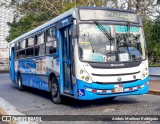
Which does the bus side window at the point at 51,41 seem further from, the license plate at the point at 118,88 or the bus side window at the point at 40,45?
the license plate at the point at 118,88

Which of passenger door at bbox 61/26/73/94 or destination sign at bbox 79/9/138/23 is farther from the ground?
destination sign at bbox 79/9/138/23

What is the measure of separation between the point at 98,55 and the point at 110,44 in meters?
0.53

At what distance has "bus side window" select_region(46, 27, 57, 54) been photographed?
1045 centimetres

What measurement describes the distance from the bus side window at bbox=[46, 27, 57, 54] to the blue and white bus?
0.11ft

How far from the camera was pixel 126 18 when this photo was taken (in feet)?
31.2

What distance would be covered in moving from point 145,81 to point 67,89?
237 cm

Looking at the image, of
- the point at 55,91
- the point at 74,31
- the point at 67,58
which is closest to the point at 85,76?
the point at 67,58

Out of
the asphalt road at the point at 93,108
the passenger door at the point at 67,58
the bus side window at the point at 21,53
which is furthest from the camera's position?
the bus side window at the point at 21,53

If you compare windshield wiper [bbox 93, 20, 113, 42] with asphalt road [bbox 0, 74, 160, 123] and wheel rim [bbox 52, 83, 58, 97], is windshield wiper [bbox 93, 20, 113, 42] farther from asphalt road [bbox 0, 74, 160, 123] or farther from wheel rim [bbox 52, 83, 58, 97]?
wheel rim [bbox 52, 83, 58, 97]

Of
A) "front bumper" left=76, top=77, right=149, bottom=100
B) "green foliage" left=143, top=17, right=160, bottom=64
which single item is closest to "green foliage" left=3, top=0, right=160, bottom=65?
"green foliage" left=143, top=17, right=160, bottom=64

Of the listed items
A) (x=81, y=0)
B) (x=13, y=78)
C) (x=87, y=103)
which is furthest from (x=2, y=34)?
(x=87, y=103)

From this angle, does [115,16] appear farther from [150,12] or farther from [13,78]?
[150,12]

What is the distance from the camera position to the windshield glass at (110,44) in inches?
346

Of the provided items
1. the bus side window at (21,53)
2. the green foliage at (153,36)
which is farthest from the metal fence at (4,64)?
the bus side window at (21,53)
